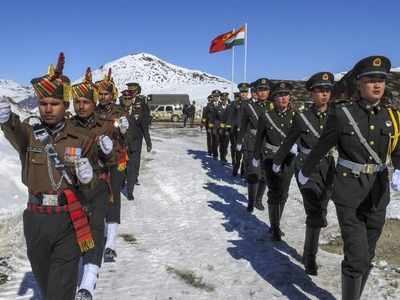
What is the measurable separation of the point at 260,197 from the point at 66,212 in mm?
5780

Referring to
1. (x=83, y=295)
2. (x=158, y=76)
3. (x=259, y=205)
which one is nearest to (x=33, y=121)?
(x=83, y=295)

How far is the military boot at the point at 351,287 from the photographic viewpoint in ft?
13.7

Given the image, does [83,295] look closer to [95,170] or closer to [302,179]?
[95,170]

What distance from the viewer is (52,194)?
11.9 ft

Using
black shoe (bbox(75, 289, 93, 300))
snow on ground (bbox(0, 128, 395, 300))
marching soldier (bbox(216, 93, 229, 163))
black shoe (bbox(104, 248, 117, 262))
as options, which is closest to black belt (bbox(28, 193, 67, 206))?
black shoe (bbox(75, 289, 93, 300))

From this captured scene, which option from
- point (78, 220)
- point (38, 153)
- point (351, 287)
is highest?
point (38, 153)

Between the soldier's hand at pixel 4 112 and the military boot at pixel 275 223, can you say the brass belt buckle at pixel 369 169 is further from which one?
the soldier's hand at pixel 4 112

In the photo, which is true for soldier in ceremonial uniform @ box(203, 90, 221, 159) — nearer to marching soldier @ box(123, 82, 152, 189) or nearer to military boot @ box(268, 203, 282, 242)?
marching soldier @ box(123, 82, 152, 189)

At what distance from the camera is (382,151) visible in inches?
167

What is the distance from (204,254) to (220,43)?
25.4 m

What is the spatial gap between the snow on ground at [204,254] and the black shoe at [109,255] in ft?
0.28

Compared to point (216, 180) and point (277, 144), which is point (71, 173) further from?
point (216, 180)

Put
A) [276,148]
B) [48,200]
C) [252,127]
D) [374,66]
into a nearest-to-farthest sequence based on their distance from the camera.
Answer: [48,200]
[374,66]
[276,148]
[252,127]

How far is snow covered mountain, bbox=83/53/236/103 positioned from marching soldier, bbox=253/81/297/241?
68.3 meters
